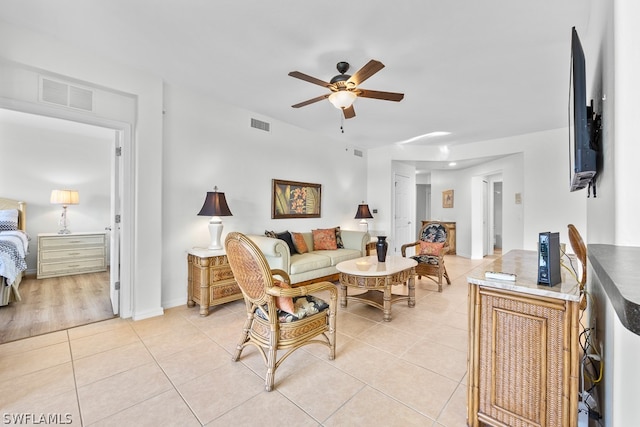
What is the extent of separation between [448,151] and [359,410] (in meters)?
5.59

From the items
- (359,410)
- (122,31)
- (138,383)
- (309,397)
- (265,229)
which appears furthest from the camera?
(265,229)

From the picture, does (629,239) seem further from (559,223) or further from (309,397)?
(559,223)

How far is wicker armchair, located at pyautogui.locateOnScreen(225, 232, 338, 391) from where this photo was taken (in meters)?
1.89

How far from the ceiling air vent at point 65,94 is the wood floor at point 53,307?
2.20m

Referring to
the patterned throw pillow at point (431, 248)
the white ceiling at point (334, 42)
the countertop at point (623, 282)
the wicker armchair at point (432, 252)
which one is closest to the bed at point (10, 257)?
the white ceiling at point (334, 42)

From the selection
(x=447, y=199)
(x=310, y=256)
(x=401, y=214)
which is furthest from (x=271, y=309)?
(x=447, y=199)

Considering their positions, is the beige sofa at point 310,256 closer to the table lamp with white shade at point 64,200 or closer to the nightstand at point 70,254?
the nightstand at point 70,254

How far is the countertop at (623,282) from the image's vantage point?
369mm

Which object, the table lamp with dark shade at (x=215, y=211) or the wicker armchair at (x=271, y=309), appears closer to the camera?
the wicker armchair at (x=271, y=309)

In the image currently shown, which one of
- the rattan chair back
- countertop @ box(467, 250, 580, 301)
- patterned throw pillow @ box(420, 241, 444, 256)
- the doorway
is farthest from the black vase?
the doorway

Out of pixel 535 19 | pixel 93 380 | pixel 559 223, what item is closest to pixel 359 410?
pixel 93 380

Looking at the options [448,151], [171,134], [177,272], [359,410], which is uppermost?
[448,151]

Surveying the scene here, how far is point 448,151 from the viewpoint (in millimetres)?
5984

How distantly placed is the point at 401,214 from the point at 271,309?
219 inches
